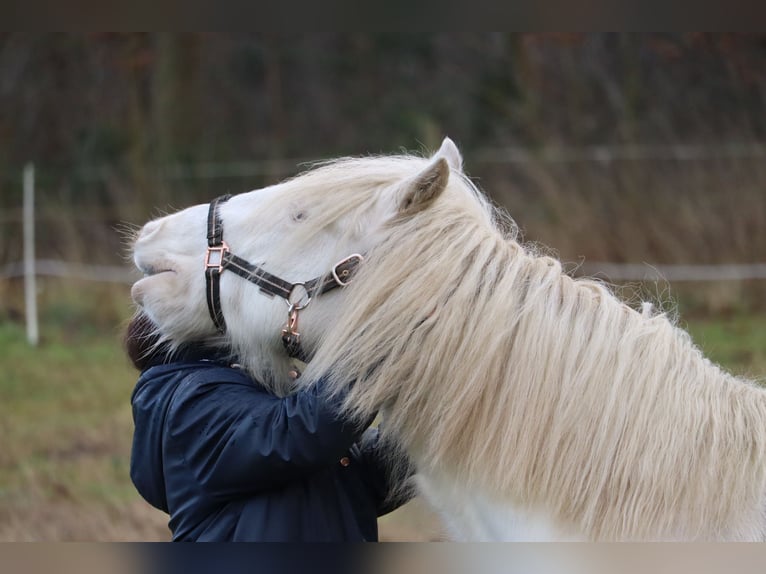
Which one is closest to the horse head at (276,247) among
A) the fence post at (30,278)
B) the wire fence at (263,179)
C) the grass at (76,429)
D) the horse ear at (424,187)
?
the horse ear at (424,187)

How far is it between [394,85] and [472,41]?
1201 mm

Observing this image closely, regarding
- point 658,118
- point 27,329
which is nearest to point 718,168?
point 658,118

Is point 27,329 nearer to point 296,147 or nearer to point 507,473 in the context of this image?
point 296,147

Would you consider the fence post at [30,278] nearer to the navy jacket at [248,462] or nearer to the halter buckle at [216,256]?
the navy jacket at [248,462]

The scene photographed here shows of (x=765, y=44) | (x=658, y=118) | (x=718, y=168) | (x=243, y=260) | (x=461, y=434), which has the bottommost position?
(x=461, y=434)

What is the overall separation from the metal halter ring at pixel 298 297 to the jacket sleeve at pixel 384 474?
1.29ft

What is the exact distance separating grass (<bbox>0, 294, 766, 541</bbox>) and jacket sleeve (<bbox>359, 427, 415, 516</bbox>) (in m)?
1.14

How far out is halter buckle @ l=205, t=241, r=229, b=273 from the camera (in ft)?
6.94

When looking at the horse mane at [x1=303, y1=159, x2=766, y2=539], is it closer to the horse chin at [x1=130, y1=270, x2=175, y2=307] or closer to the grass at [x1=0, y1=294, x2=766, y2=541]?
the horse chin at [x1=130, y1=270, x2=175, y2=307]

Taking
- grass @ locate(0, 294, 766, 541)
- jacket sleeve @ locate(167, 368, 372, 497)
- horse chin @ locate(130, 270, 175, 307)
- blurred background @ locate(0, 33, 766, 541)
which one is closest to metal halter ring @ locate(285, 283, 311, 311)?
jacket sleeve @ locate(167, 368, 372, 497)

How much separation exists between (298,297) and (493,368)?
45 centimetres

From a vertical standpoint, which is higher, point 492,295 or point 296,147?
point 296,147

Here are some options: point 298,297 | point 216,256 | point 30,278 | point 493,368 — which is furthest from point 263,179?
point 493,368

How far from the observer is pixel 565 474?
1.91m
